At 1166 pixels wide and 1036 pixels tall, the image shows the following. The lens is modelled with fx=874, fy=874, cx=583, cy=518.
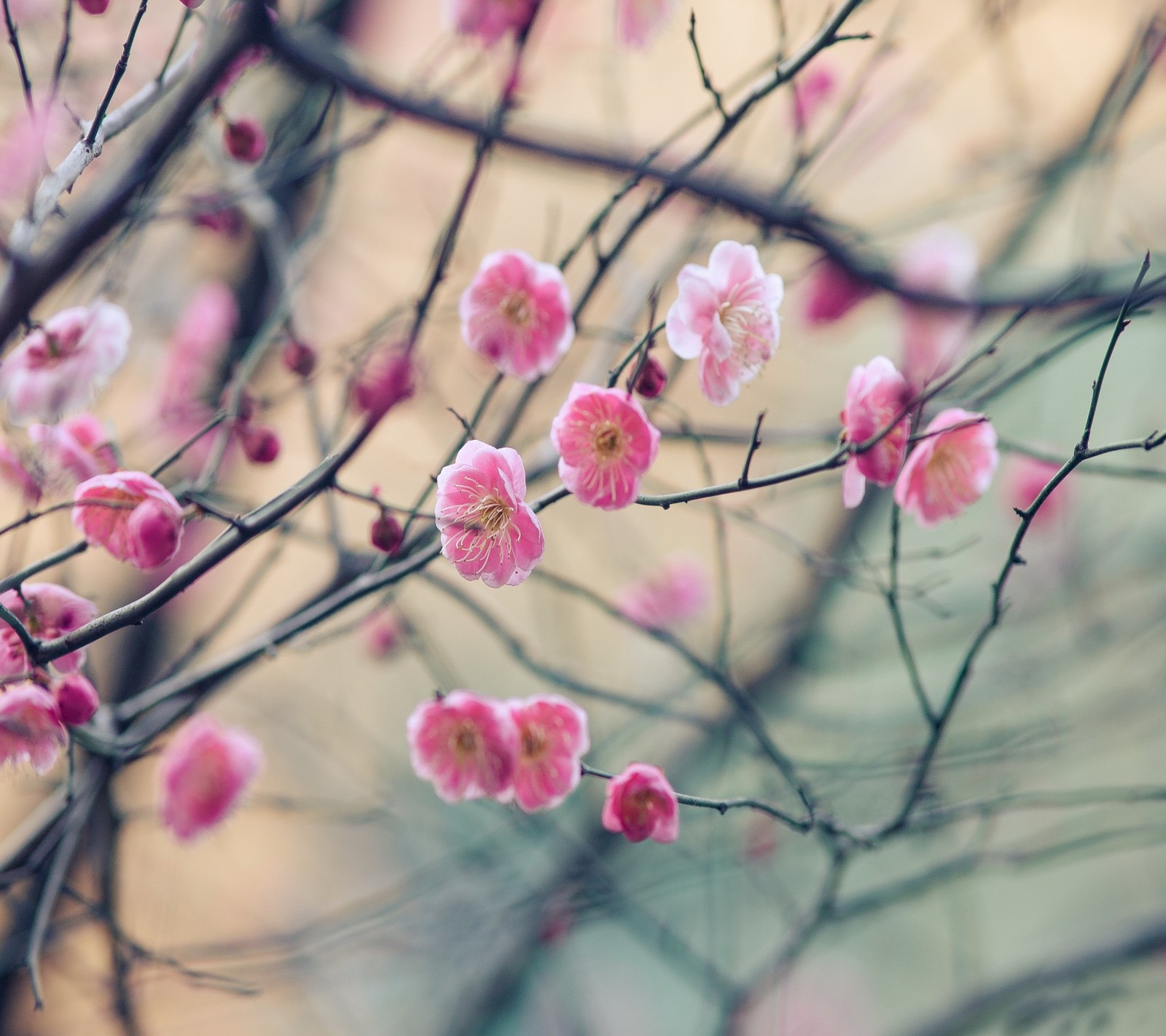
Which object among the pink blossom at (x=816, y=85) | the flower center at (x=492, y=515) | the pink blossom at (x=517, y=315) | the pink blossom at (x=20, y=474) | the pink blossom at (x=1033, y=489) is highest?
the pink blossom at (x=816, y=85)

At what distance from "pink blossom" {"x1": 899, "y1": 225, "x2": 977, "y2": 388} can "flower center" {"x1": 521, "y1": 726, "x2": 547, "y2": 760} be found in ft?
2.76

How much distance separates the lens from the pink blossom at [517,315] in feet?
2.57

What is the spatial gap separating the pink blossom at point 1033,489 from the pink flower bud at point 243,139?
110cm

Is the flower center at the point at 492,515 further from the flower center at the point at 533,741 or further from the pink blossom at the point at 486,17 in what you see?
the pink blossom at the point at 486,17

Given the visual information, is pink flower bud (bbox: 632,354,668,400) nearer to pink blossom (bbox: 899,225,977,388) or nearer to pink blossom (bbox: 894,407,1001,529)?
pink blossom (bbox: 894,407,1001,529)

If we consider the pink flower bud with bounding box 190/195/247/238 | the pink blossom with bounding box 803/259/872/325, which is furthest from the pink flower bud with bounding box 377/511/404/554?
the pink blossom with bounding box 803/259/872/325

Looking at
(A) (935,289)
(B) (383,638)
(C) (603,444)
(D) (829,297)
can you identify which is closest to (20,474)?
(C) (603,444)

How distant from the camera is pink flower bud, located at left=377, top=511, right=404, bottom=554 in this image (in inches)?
27.9

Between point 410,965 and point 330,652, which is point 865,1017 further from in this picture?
point 330,652

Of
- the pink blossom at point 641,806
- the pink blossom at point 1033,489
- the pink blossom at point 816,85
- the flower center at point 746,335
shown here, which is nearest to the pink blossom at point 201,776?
the pink blossom at point 641,806

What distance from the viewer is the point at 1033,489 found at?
1531mm

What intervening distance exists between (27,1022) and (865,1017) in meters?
2.60

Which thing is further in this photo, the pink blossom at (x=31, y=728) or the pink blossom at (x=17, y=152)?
the pink blossom at (x=17, y=152)

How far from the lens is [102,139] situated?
67cm
